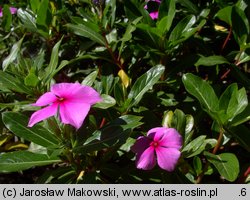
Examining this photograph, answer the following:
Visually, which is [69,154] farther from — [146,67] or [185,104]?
[146,67]

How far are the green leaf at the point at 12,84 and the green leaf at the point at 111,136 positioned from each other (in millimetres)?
287

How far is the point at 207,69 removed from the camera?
199 cm

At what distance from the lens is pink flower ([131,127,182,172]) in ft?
4.03

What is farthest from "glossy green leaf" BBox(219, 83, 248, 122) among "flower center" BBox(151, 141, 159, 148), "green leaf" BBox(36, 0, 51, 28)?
"green leaf" BBox(36, 0, 51, 28)

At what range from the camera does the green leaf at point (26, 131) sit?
53.9 inches

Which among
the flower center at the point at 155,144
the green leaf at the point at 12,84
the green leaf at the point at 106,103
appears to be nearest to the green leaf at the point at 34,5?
the green leaf at the point at 12,84

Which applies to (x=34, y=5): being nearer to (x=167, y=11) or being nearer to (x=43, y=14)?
(x=43, y=14)

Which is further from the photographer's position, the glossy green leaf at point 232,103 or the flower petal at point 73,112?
the glossy green leaf at point 232,103

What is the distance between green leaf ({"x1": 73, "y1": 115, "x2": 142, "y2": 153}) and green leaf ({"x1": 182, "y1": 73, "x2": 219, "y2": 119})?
0.22m

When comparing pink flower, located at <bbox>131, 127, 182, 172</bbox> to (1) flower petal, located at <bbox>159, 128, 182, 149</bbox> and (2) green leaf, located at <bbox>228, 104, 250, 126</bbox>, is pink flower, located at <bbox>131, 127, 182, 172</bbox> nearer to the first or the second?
(1) flower petal, located at <bbox>159, 128, 182, 149</bbox>

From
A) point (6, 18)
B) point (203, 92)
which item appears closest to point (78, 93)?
point (203, 92)

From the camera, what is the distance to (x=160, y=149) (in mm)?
1237

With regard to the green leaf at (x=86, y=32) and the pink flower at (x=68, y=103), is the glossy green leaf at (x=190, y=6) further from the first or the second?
the pink flower at (x=68, y=103)

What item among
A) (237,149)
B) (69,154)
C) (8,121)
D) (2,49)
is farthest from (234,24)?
(2,49)
